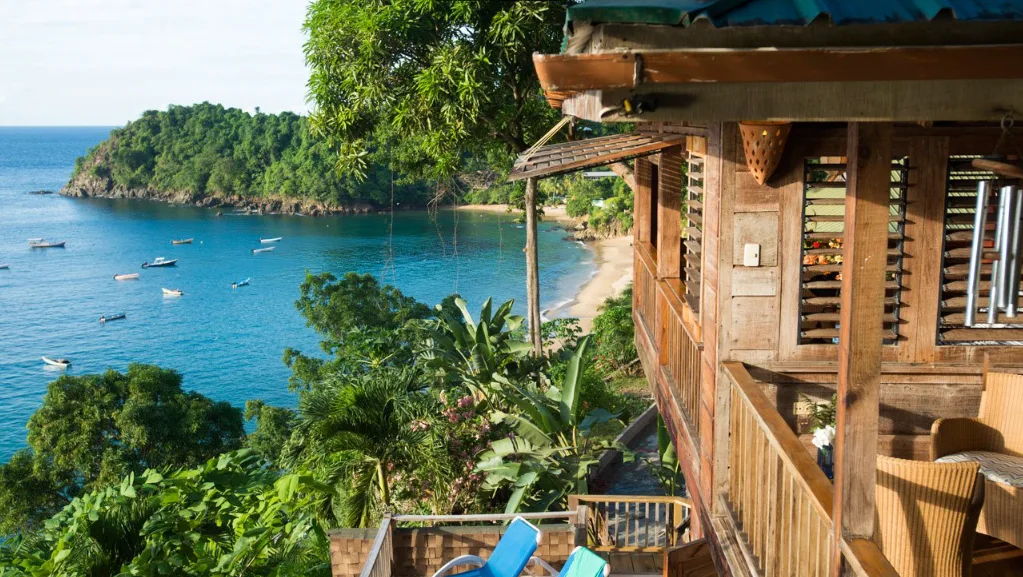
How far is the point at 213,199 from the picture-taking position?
8581 centimetres

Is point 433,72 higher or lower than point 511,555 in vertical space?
higher

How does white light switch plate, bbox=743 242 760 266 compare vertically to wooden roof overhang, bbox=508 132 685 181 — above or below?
below

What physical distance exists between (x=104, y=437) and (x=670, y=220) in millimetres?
19370

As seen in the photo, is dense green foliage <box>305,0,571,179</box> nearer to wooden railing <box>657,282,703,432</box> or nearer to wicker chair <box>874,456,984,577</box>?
wooden railing <box>657,282,703,432</box>

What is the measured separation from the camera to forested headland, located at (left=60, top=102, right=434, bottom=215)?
251 ft

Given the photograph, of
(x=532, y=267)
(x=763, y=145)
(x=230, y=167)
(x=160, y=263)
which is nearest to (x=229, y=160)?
(x=230, y=167)

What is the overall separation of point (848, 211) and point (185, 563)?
5518 millimetres

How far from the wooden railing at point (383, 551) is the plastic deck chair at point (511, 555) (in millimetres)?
448

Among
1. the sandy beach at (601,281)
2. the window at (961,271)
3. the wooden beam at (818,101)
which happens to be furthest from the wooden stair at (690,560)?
the sandy beach at (601,281)

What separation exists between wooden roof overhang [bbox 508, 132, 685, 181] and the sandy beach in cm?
3246

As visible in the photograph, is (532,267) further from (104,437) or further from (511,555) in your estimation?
(104,437)

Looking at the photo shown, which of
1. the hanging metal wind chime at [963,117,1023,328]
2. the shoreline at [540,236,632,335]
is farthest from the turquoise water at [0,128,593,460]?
the hanging metal wind chime at [963,117,1023,328]

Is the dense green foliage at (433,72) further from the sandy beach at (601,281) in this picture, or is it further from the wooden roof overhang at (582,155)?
the sandy beach at (601,281)

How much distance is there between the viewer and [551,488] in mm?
9195
